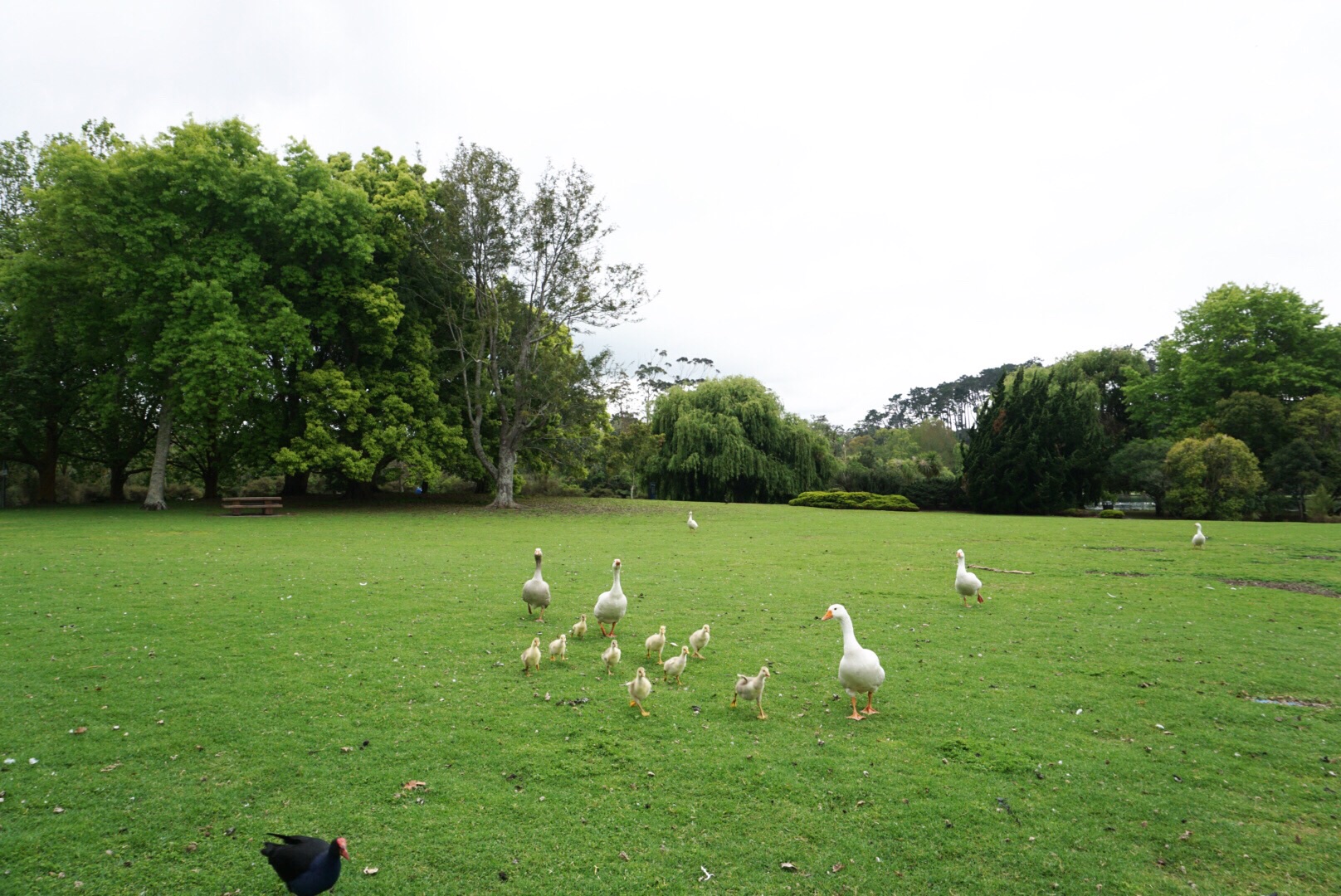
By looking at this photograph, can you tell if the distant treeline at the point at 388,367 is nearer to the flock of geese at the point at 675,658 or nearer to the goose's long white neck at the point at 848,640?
the flock of geese at the point at 675,658

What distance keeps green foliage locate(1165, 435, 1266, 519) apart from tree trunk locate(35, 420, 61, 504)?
59.3m

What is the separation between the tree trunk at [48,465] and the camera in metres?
31.8

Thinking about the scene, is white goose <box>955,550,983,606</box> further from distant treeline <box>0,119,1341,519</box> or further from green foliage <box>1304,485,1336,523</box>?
green foliage <box>1304,485,1336,523</box>

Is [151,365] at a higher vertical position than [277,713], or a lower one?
higher

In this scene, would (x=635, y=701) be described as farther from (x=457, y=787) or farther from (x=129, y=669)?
(x=129, y=669)

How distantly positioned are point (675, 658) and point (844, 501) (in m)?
37.8

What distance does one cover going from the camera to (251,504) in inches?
1098

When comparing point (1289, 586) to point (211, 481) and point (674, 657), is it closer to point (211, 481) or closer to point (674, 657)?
point (674, 657)

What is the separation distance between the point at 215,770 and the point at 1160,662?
10939mm

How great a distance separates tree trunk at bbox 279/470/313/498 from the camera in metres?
36.6

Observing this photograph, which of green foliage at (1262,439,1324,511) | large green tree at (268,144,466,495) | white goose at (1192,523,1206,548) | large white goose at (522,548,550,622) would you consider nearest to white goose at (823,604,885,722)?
large white goose at (522,548,550,622)

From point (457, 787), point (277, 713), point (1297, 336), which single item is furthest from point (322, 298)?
point (1297, 336)

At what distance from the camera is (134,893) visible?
4.11 m

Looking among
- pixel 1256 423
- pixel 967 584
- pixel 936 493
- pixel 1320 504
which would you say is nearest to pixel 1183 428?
pixel 1256 423
